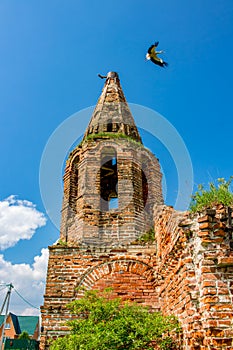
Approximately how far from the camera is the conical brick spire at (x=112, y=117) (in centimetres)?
926

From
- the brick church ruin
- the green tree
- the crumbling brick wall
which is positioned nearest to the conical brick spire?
the brick church ruin

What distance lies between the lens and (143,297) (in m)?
6.26

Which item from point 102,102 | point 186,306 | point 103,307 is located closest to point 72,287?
point 103,307

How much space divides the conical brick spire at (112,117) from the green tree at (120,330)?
15.9 ft

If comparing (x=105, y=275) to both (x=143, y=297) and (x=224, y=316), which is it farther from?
(x=224, y=316)

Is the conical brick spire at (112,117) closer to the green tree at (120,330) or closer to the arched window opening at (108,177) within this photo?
the arched window opening at (108,177)

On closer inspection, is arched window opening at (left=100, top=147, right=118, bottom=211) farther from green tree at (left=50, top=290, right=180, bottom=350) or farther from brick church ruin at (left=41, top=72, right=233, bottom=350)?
green tree at (left=50, top=290, right=180, bottom=350)

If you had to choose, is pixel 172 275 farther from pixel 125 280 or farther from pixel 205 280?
pixel 125 280

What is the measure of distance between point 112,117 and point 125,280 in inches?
203

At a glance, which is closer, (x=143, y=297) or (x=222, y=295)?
(x=222, y=295)

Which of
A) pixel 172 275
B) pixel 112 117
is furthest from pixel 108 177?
pixel 172 275

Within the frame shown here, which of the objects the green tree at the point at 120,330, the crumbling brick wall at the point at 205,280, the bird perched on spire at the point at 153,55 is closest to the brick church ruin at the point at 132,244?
the crumbling brick wall at the point at 205,280

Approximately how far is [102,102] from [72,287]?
6.30 m

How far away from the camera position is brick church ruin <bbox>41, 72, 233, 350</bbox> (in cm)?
358
